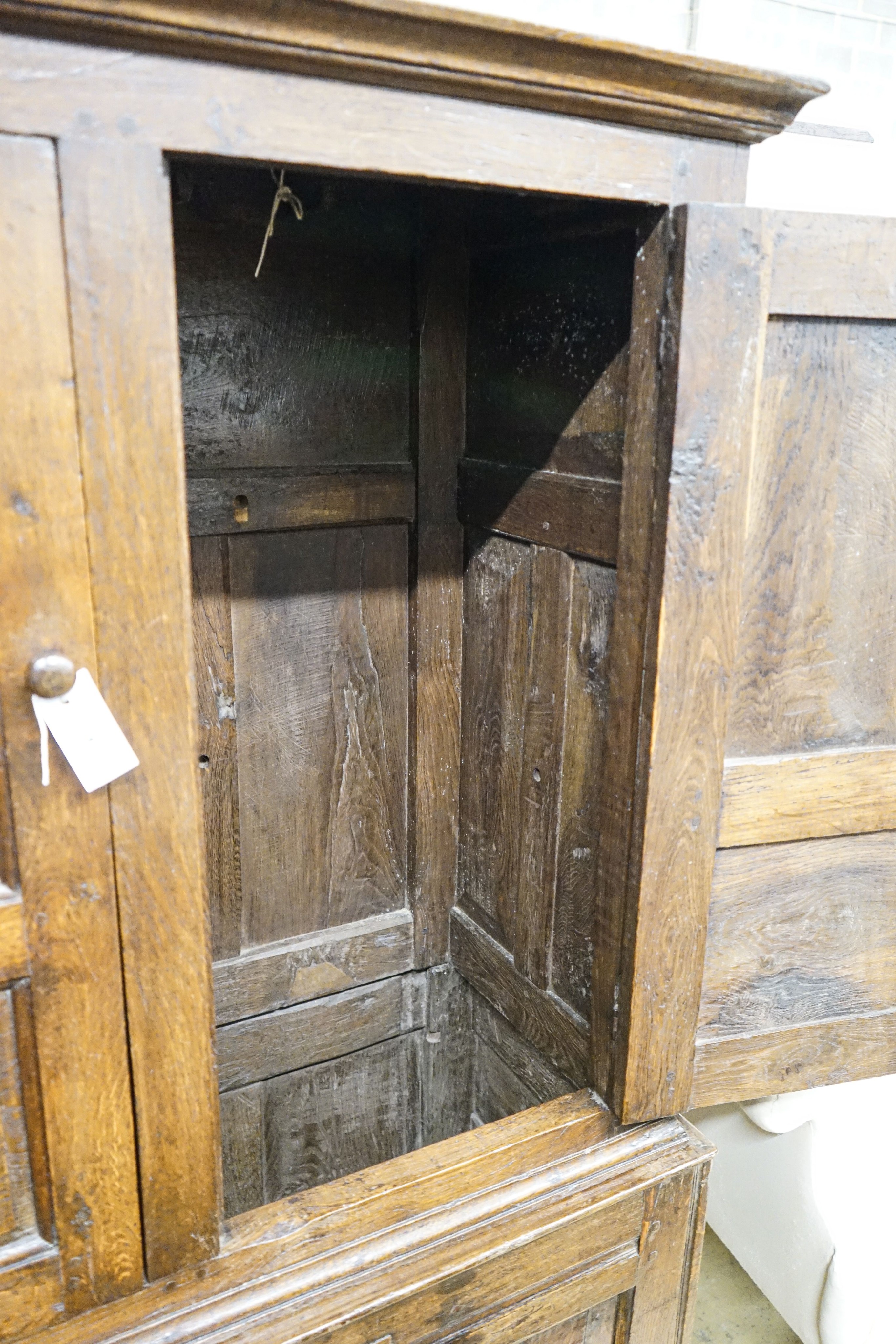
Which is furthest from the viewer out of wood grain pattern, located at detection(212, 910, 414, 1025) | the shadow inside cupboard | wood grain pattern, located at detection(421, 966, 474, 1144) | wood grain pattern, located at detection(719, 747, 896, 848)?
wood grain pattern, located at detection(421, 966, 474, 1144)

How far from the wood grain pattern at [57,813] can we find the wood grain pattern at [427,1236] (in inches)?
3.1

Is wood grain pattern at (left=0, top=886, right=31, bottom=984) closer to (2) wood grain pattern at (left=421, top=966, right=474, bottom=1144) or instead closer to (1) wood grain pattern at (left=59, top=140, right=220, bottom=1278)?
(1) wood grain pattern at (left=59, top=140, right=220, bottom=1278)

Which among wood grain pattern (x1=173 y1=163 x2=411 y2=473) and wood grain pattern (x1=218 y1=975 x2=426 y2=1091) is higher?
wood grain pattern (x1=173 y1=163 x2=411 y2=473)

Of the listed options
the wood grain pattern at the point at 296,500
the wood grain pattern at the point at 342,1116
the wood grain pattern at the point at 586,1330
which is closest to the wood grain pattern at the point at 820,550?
the wood grain pattern at the point at 296,500

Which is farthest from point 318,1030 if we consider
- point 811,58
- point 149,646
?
point 811,58

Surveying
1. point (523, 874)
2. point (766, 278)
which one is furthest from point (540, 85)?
point (523, 874)

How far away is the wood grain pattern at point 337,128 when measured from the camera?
25.5 inches

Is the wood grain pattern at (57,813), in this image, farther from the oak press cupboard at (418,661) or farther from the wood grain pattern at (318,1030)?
the wood grain pattern at (318,1030)

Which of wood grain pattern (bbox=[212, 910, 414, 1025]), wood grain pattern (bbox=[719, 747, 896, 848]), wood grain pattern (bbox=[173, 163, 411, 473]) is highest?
wood grain pattern (bbox=[173, 163, 411, 473])

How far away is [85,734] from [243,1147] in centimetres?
102

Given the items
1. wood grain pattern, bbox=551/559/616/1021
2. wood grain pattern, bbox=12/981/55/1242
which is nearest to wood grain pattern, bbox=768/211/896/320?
wood grain pattern, bbox=551/559/616/1021

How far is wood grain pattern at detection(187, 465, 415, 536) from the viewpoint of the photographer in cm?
124

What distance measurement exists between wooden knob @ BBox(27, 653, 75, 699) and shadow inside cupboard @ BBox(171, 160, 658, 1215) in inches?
21.8

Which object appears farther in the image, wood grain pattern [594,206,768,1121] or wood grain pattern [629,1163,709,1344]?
wood grain pattern [629,1163,709,1344]
